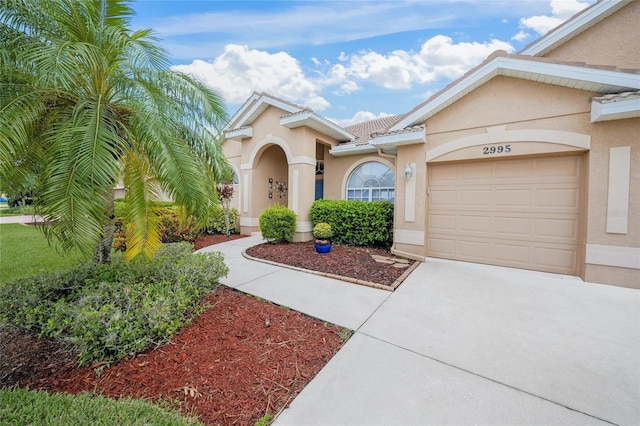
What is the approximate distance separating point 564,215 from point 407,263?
12.5ft

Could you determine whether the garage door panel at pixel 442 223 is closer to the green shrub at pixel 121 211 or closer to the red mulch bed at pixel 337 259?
the red mulch bed at pixel 337 259

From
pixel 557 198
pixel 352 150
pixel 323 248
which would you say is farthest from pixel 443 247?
pixel 352 150

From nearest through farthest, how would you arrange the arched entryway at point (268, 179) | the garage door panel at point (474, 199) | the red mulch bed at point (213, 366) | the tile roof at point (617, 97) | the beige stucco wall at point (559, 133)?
the red mulch bed at point (213, 366)
the tile roof at point (617, 97)
the beige stucco wall at point (559, 133)
the garage door panel at point (474, 199)
the arched entryway at point (268, 179)

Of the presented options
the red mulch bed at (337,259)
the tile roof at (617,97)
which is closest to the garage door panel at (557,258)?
the red mulch bed at (337,259)

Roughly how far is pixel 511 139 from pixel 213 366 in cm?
784

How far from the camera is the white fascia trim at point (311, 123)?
367 inches

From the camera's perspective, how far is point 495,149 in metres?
6.46

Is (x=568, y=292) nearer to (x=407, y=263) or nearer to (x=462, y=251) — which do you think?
(x=462, y=251)

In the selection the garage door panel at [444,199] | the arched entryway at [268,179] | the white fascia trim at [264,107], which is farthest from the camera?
the arched entryway at [268,179]

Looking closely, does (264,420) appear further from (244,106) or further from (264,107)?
(244,106)

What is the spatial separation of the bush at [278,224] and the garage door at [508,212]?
4909mm

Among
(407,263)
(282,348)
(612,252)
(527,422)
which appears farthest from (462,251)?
(282,348)

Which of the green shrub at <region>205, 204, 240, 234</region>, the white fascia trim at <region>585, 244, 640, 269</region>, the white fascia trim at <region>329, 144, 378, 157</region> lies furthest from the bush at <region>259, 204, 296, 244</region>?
the white fascia trim at <region>585, 244, 640, 269</region>

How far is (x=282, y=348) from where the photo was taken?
10.6 feet
